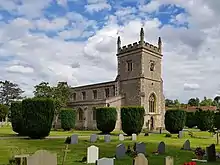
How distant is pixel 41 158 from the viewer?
7340 millimetres

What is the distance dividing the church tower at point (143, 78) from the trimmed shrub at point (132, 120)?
1369 cm

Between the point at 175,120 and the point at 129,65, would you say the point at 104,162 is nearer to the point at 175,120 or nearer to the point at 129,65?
the point at 175,120

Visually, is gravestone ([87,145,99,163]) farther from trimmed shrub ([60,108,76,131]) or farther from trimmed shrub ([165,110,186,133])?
trimmed shrub ([60,108,76,131])

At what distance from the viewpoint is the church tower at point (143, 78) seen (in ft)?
166

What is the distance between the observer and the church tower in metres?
50.6

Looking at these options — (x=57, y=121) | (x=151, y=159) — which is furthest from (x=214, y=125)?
(x=151, y=159)

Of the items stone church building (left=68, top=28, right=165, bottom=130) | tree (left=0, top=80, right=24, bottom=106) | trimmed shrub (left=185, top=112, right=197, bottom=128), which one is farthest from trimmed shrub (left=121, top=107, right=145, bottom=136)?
tree (left=0, top=80, right=24, bottom=106)

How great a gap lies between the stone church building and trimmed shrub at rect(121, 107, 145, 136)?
44.6ft

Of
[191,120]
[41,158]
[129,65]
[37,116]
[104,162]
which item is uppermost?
[129,65]

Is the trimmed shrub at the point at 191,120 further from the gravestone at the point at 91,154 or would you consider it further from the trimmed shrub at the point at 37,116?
the gravestone at the point at 91,154

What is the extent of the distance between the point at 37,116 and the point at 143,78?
1032 inches

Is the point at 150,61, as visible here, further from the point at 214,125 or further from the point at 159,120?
the point at 214,125

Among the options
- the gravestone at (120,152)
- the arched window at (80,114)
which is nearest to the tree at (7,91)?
the arched window at (80,114)

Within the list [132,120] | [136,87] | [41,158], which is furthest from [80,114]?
[41,158]
